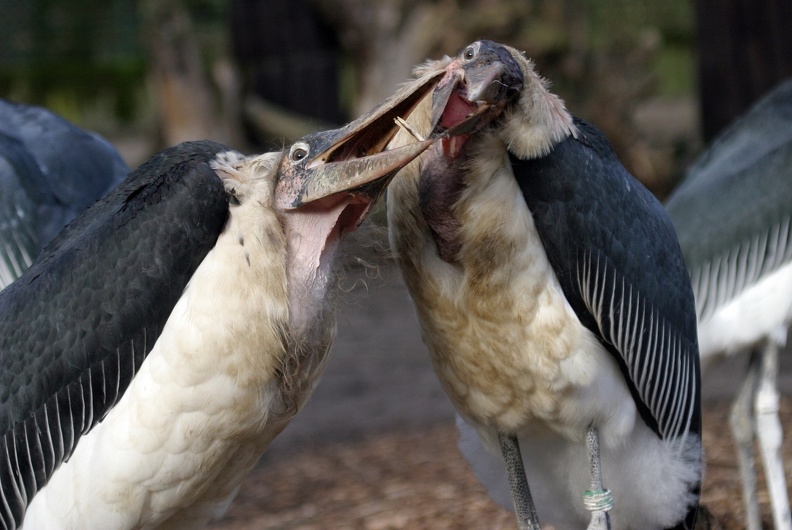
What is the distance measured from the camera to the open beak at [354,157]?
2.41 m

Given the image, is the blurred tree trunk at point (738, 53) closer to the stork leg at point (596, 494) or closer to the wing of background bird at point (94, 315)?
the stork leg at point (596, 494)

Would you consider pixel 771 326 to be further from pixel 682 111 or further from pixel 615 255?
pixel 682 111

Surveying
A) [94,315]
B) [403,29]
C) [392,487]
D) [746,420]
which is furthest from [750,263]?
[403,29]

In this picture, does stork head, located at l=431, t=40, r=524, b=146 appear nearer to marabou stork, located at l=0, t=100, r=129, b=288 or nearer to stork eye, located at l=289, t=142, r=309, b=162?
stork eye, located at l=289, t=142, r=309, b=162

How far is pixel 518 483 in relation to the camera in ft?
9.90

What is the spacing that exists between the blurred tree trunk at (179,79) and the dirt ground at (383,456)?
10.2ft

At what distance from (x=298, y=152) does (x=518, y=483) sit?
109cm

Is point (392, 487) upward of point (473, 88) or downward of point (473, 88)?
downward

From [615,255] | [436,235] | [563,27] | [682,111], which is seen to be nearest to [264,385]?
[436,235]

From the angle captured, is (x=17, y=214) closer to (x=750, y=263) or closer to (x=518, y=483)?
(x=518, y=483)

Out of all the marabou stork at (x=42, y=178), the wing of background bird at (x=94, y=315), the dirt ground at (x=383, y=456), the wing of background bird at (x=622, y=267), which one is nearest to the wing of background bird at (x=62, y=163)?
the marabou stork at (x=42, y=178)

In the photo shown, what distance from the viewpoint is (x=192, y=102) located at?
32.1 feet

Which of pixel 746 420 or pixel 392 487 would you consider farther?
pixel 392 487

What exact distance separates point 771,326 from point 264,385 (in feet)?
6.75
